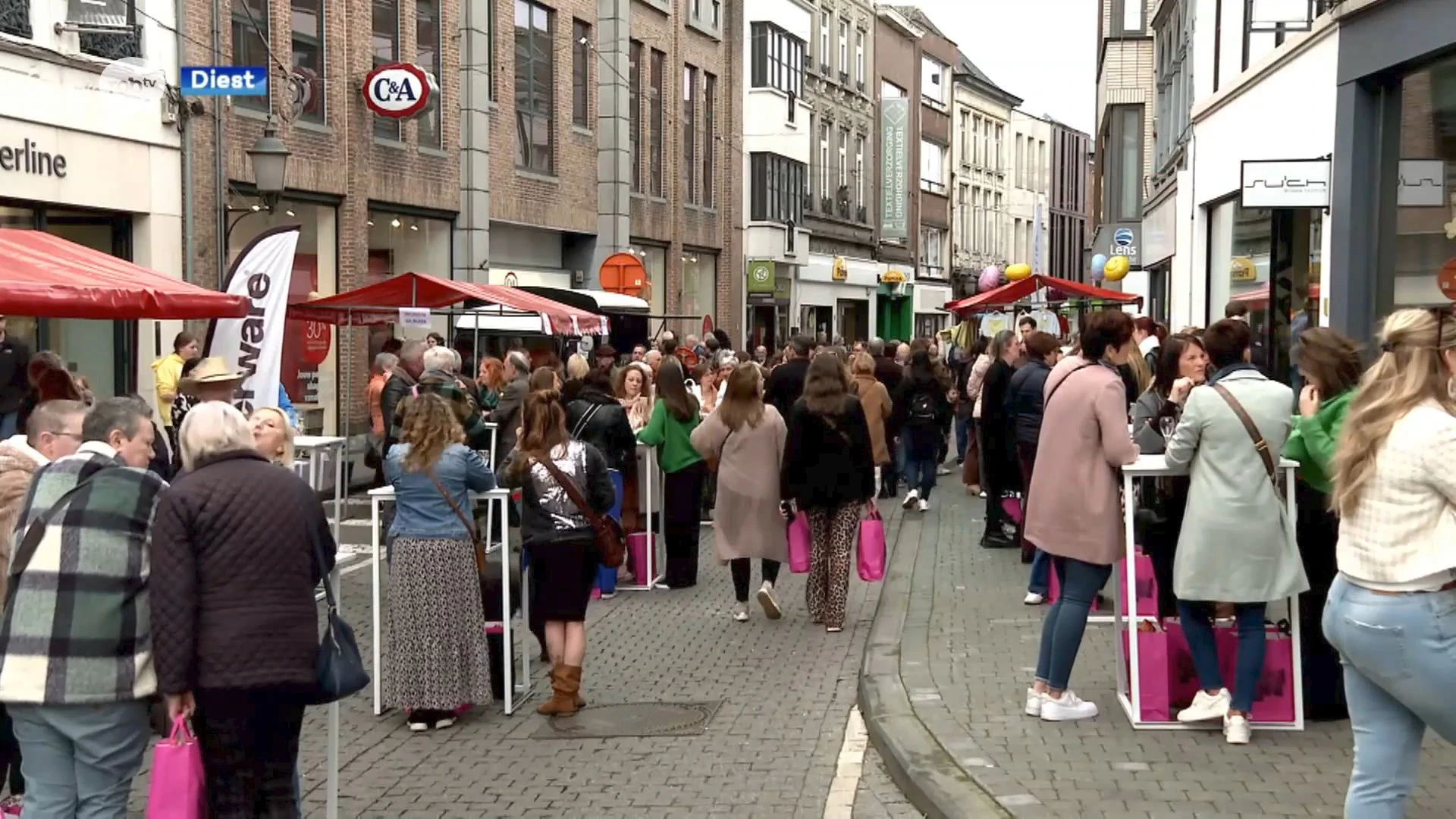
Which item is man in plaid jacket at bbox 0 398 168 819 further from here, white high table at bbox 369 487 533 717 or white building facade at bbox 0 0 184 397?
white building facade at bbox 0 0 184 397

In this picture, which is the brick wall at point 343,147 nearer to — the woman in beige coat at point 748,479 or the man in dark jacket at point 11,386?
the man in dark jacket at point 11,386

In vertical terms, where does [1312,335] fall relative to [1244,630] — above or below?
above

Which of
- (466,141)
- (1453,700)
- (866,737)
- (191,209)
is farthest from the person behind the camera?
(466,141)

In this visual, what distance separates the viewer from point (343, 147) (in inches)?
859

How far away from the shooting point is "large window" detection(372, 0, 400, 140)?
75.9 feet

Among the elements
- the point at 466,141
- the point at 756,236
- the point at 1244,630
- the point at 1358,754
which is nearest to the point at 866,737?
the point at 1244,630

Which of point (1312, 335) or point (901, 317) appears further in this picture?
point (901, 317)

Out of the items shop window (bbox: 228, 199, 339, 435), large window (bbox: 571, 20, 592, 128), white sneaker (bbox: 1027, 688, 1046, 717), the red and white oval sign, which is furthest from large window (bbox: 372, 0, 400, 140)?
white sneaker (bbox: 1027, 688, 1046, 717)

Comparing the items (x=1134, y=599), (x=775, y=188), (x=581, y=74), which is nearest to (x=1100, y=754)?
(x=1134, y=599)

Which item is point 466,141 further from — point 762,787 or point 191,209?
point 762,787

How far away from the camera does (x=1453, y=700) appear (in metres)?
4.39

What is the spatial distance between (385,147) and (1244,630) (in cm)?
1816

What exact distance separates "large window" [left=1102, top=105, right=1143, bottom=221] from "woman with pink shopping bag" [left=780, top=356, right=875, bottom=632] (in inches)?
1186

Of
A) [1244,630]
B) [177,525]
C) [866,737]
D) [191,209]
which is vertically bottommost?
[866,737]
